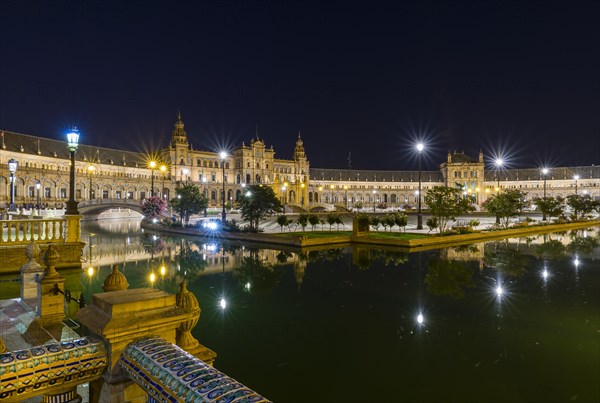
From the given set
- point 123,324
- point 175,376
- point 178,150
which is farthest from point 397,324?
point 178,150

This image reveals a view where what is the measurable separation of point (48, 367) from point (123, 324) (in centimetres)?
68

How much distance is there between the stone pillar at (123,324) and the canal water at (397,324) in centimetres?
302

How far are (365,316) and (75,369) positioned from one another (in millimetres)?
7757

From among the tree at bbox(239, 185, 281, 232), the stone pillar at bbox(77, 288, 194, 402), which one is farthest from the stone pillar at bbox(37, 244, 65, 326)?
the tree at bbox(239, 185, 281, 232)

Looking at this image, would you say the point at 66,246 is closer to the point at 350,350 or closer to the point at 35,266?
the point at 35,266

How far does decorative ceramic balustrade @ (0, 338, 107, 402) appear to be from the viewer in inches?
133

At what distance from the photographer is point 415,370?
7211 mm

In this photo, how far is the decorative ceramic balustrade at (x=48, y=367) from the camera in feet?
11.1

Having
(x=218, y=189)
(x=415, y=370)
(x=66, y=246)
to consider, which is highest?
(x=218, y=189)

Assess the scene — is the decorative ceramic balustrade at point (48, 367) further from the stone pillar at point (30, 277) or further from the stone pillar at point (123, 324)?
the stone pillar at point (30, 277)

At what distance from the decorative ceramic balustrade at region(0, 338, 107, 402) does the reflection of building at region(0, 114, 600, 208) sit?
74.4 metres

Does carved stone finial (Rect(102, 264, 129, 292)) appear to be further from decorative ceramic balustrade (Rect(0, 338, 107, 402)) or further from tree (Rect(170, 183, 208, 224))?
tree (Rect(170, 183, 208, 224))

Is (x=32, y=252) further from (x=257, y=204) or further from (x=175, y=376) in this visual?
(x=257, y=204)

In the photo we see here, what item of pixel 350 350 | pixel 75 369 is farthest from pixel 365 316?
pixel 75 369
